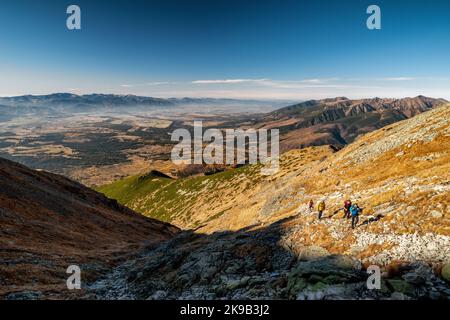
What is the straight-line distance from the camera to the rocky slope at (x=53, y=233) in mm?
31141

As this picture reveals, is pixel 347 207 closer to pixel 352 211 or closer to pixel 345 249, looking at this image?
pixel 352 211

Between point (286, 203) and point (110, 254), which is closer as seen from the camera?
point (110, 254)

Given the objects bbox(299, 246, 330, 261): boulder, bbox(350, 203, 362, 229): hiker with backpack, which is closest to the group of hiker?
bbox(350, 203, 362, 229): hiker with backpack

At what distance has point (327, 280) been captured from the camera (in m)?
19.8

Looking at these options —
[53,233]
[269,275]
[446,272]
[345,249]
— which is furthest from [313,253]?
[53,233]

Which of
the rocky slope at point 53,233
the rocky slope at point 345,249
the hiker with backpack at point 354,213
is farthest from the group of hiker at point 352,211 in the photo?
the rocky slope at point 53,233

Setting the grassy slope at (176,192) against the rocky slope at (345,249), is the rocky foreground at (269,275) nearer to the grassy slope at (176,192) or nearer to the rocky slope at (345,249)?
the rocky slope at (345,249)

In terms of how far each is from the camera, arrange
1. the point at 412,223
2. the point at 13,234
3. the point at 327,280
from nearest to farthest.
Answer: the point at 327,280 → the point at 412,223 → the point at 13,234

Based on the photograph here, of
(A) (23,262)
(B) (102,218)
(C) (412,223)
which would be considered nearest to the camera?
(C) (412,223)

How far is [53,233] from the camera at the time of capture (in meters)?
49.7
